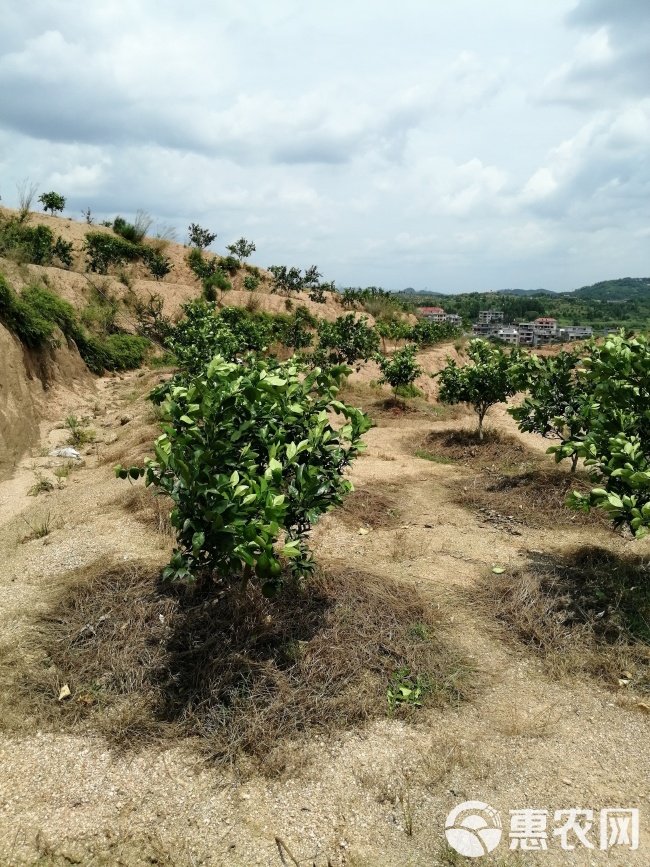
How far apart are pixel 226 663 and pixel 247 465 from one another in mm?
1614

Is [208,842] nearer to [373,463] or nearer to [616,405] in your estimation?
[616,405]

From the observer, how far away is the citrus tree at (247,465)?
3350mm

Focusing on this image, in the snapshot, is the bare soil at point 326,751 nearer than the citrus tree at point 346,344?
Yes

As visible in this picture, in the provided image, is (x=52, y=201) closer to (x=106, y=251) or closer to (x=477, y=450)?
(x=106, y=251)

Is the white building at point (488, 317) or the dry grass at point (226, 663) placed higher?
the white building at point (488, 317)

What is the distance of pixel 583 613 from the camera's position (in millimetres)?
4988

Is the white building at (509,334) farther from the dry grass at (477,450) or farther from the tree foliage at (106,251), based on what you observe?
the dry grass at (477,450)

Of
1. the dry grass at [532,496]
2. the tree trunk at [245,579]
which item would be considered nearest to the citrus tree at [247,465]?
the tree trunk at [245,579]

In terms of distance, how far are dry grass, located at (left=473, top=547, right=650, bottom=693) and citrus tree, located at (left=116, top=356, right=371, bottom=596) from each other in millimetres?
2273

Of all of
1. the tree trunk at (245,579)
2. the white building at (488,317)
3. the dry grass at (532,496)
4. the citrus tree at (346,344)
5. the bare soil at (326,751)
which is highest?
the white building at (488,317)

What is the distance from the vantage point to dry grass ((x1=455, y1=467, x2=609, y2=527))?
7.72m

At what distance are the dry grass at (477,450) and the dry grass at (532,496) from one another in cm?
106

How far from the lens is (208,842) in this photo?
2980mm

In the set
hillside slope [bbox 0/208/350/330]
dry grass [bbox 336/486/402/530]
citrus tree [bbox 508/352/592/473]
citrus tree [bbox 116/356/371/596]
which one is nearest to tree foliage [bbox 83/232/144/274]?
hillside slope [bbox 0/208/350/330]
